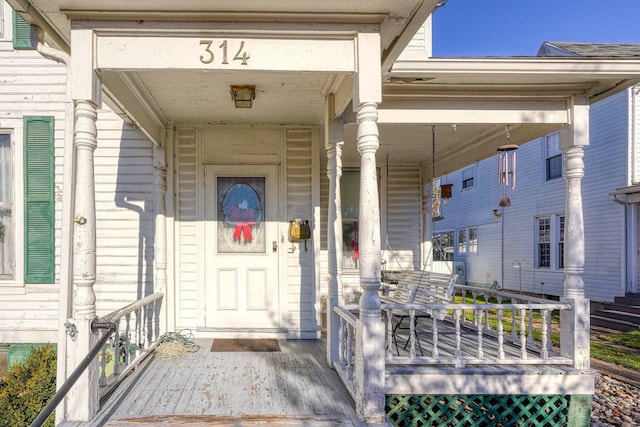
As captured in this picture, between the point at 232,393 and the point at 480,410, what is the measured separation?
209cm

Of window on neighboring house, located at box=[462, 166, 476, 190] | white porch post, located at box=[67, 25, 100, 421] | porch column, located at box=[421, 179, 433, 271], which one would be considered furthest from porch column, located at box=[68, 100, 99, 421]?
window on neighboring house, located at box=[462, 166, 476, 190]

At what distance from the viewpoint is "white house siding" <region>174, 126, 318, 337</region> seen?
525 centimetres

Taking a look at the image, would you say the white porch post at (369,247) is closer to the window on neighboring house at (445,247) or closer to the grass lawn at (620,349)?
the grass lawn at (620,349)

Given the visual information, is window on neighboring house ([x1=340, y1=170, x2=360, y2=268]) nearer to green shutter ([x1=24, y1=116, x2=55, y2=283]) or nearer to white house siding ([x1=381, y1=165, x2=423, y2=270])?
white house siding ([x1=381, y1=165, x2=423, y2=270])

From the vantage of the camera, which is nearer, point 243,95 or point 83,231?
point 83,231

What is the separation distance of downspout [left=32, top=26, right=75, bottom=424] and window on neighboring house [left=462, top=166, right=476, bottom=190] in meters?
15.0

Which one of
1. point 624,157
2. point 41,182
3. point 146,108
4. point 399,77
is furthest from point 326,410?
point 624,157

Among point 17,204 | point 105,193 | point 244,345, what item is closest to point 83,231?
point 244,345

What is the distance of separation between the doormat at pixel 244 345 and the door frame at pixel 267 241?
9 centimetres

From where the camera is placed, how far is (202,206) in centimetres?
527

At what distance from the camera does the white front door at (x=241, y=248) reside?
17.2 feet

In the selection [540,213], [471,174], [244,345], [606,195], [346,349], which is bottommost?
[244,345]

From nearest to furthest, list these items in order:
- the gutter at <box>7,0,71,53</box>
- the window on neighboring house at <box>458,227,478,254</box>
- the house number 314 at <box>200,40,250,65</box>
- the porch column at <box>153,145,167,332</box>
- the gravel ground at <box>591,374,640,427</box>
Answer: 1. the gutter at <box>7,0,71,53</box>
2. the house number 314 at <box>200,40,250,65</box>
3. the gravel ground at <box>591,374,640,427</box>
4. the porch column at <box>153,145,167,332</box>
5. the window on neighboring house at <box>458,227,478,254</box>

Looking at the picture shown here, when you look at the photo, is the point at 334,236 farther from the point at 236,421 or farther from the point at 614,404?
the point at 614,404
